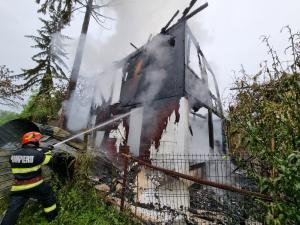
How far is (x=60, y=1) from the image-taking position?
1348cm

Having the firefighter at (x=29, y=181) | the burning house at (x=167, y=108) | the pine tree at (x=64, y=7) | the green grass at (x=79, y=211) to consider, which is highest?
the pine tree at (x=64, y=7)

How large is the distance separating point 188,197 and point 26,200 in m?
4.07

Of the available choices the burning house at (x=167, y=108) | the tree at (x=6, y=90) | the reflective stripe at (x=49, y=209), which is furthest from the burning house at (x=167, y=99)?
the tree at (x=6, y=90)

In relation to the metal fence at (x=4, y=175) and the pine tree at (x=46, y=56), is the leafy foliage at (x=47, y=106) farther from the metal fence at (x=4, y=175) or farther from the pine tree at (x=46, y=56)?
the metal fence at (x=4, y=175)

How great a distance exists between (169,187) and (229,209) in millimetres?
2439

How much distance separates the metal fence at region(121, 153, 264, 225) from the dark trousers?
5.17 feet

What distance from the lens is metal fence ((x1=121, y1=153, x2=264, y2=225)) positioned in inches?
187

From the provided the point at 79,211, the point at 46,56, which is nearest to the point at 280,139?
the point at 79,211

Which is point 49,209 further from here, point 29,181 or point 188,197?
point 188,197

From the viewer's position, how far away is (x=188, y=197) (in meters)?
6.48

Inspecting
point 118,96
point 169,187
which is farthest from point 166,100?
point 118,96

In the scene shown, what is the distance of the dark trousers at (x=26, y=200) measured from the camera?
4.27 metres

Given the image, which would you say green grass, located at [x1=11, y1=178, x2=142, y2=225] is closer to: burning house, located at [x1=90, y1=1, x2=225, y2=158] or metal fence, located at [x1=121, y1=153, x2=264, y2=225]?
metal fence, located at [x1=121, y1=153, x2=264, y2=225]

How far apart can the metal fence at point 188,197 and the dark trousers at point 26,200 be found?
158 centimetres
